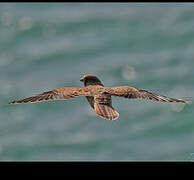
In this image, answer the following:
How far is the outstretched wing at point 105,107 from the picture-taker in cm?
927

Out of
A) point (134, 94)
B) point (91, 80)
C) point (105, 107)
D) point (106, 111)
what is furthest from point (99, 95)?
point (91, 80)

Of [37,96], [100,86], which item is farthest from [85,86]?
[37,96]

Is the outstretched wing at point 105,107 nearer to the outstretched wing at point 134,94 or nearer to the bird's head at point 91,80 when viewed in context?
the outstretched wing at point 134,94

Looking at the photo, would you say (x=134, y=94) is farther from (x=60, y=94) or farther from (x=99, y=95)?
(x=60, y=94)

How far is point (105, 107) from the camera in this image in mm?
9555

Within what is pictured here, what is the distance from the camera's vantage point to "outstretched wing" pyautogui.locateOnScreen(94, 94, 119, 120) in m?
9.27

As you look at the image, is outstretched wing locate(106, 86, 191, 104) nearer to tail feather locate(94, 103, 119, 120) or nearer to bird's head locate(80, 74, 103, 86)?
tail feather locate(94, 103, 119, 120)

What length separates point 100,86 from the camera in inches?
412

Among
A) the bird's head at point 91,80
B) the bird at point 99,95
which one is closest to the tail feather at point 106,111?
the bird at point 99,95

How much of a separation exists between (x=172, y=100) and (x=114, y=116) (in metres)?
1.39

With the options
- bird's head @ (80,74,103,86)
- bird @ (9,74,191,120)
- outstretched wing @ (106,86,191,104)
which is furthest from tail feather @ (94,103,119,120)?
bird's head @ (80,74,103,86)

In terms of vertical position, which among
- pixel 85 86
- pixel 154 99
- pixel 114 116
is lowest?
pixel 114 116

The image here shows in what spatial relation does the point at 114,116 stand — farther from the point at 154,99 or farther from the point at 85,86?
the point at 85,86

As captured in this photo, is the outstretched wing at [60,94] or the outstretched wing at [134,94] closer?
the outstretched wing at [60,94]
